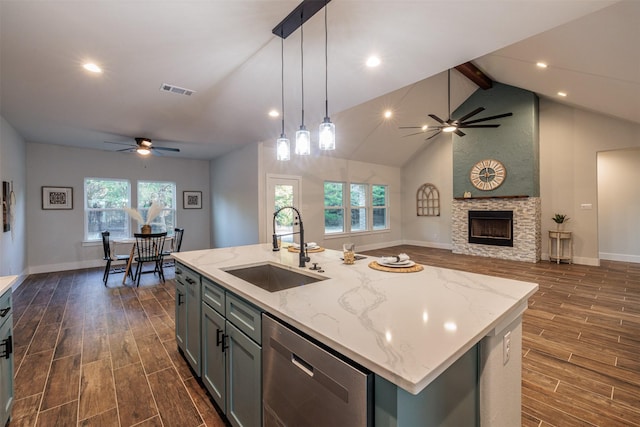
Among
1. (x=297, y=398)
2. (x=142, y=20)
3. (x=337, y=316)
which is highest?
(x=142, y=20)

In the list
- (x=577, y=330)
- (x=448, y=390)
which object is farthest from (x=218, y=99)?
(x=577, y=330)

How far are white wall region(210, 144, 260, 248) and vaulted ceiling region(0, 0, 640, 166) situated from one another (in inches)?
41.5

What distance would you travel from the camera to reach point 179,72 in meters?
2.75

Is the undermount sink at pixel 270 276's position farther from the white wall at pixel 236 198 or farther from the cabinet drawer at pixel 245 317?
the white wall at pixel 236 198

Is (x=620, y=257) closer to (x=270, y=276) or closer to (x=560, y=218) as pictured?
(x=560, y=218)

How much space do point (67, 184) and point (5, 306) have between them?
18.2 ft

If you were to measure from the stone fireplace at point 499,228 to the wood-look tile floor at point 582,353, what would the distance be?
4.86ft

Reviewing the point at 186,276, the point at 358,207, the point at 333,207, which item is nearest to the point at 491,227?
the point at 358,207

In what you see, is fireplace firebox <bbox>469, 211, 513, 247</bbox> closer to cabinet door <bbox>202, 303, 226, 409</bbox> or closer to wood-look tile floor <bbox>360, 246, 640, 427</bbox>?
wood-look tile floor <bbox>360, 246, 640, 427</bbox>

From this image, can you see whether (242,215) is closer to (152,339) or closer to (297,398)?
(152,339)

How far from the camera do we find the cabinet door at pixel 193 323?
2.05 meters

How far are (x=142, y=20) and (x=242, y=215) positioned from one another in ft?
14.4

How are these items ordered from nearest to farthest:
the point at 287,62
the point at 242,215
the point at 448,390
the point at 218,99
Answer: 1. the point at 448,390
2. the point at 287,62
3. the point at 218,99
4. the point at 242,215

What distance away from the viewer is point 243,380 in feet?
4.90
